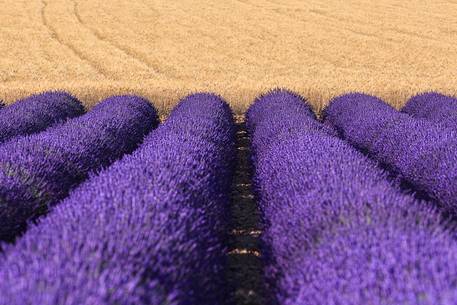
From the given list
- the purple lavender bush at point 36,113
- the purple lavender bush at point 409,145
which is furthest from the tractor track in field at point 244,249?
the purple lavender bush at point 36,113

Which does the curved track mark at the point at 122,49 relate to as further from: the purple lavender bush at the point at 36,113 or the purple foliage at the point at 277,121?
the purple foliage at the point at 277,121

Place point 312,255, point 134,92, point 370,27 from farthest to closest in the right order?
1. point 370,27
2. point 134,92
3. point 312,255

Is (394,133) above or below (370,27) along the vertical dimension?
above

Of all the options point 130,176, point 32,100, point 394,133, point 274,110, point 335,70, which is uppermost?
point 130,176

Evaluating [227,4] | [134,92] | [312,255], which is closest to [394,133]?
[312,255]

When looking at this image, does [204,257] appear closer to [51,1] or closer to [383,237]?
[383,237]

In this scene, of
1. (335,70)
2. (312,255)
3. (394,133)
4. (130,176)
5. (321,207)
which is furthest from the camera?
(335,70)
